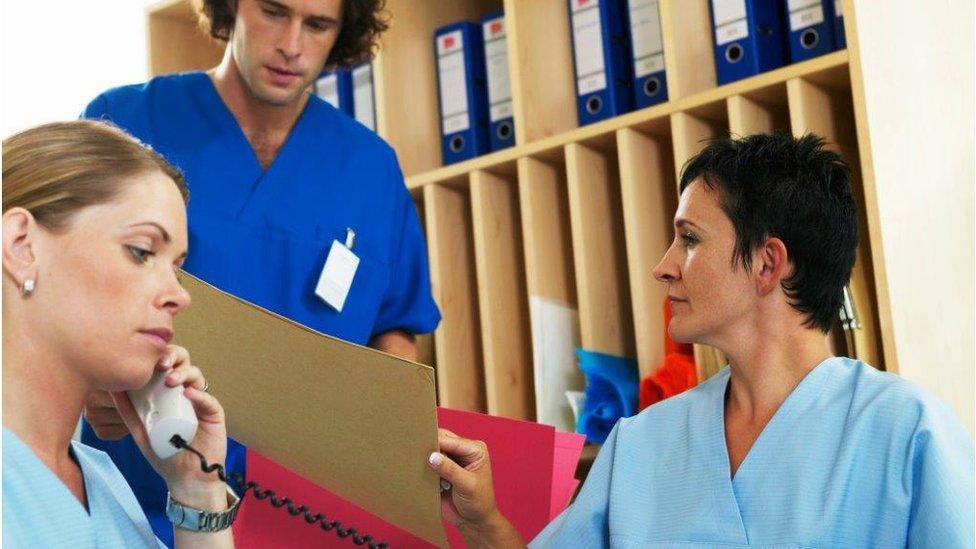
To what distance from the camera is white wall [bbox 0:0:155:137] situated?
3.14 m

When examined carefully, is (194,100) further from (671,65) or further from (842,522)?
(842,522)

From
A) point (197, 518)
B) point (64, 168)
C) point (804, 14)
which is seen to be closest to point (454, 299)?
point (804, 14)

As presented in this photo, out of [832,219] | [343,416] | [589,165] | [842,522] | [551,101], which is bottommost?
[842,522]

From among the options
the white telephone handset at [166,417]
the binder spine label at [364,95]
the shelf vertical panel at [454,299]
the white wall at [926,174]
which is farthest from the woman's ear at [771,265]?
the binder spine label at [364,95]

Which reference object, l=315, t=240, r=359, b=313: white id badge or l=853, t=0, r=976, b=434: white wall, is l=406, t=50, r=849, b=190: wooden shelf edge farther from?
l=315, t=240, r=359, b=313: white id badge

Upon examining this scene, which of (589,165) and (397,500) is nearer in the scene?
(397,500)

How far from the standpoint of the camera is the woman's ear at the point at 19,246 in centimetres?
104

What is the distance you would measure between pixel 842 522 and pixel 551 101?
4.91 feet

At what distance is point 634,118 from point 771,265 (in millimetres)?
920

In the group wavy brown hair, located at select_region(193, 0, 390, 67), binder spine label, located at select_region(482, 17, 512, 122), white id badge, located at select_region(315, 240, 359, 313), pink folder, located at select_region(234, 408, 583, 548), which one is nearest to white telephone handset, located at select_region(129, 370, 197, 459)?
pink folder, located at select_region(234, 408, 583, 548)

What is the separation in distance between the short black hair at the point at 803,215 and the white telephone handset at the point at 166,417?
2.50ft

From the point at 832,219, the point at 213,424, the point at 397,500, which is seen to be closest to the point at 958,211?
the point at 832,219

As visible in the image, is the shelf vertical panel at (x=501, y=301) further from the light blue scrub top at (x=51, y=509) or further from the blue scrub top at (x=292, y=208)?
the light blue scrub top at (x=51, y=509)

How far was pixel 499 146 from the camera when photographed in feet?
9.02
